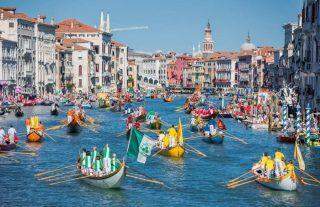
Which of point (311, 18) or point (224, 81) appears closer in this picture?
point (311, 18)

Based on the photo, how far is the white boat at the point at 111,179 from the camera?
1009 inches

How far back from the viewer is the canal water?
25141mm

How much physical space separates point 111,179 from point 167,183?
293 cm

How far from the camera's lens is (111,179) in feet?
85.2

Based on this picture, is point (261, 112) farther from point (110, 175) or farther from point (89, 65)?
point (89, 65)

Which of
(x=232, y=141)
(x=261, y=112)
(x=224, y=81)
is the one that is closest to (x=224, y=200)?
(x=232, y=141)

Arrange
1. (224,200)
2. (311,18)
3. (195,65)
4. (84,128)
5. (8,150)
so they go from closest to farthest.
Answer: (224,200) < (8,150) < (84,128) < (311,18) < (195,65)

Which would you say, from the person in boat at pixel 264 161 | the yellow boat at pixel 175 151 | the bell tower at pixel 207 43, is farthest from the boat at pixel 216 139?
the bell tower at pixel 207 43

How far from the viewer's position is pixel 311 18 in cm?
5347

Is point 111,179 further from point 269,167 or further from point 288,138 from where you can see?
point 288,138

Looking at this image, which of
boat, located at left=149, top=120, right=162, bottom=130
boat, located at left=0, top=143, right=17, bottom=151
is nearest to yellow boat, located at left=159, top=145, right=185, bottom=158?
boat, located at left=0, top=143, right=17, bottom=151

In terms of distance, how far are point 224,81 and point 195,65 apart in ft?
46.4

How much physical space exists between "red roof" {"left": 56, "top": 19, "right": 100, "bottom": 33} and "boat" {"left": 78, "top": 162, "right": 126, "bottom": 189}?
91535mm

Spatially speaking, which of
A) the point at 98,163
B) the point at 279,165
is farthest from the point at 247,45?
the point at 98,163
